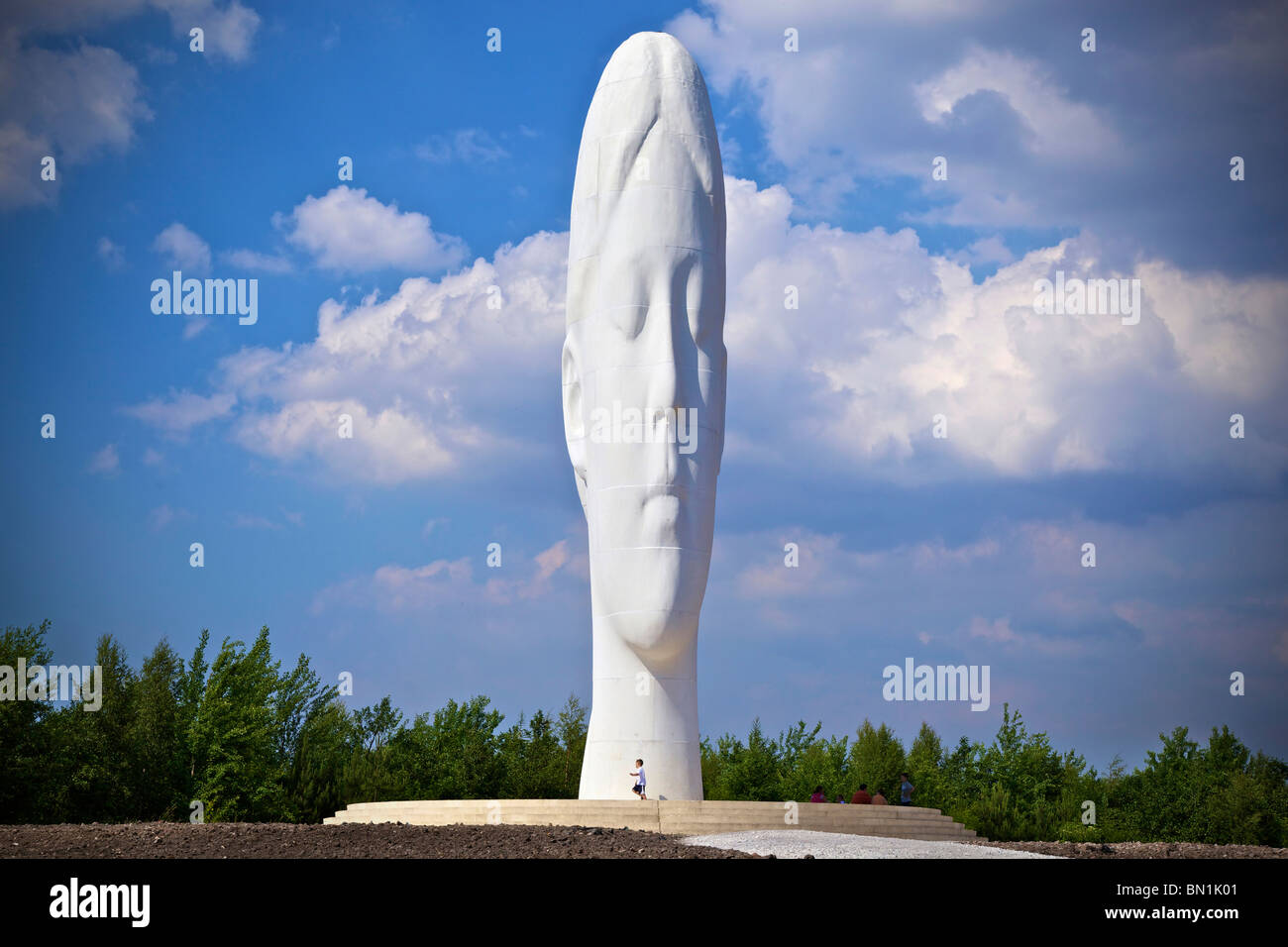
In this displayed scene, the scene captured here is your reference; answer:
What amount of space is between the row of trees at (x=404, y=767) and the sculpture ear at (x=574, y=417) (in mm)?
15119

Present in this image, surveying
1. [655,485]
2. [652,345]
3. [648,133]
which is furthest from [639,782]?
[648,133]

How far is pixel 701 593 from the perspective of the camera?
23484mm

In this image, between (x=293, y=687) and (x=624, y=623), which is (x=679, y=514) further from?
(x=293, y=687)

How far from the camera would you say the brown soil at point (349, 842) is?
15.3 m

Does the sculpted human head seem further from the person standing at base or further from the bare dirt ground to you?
the bare dirt ground

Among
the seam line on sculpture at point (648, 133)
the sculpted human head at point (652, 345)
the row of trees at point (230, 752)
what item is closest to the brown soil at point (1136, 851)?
the sculpted human head at point (652, 345)

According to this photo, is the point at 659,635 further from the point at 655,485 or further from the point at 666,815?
the point at 666,815

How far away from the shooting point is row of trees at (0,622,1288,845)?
111 feet

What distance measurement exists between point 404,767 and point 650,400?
23234 millimetres

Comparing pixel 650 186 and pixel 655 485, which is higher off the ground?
pixel 650 186

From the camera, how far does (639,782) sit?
22.3 metres
